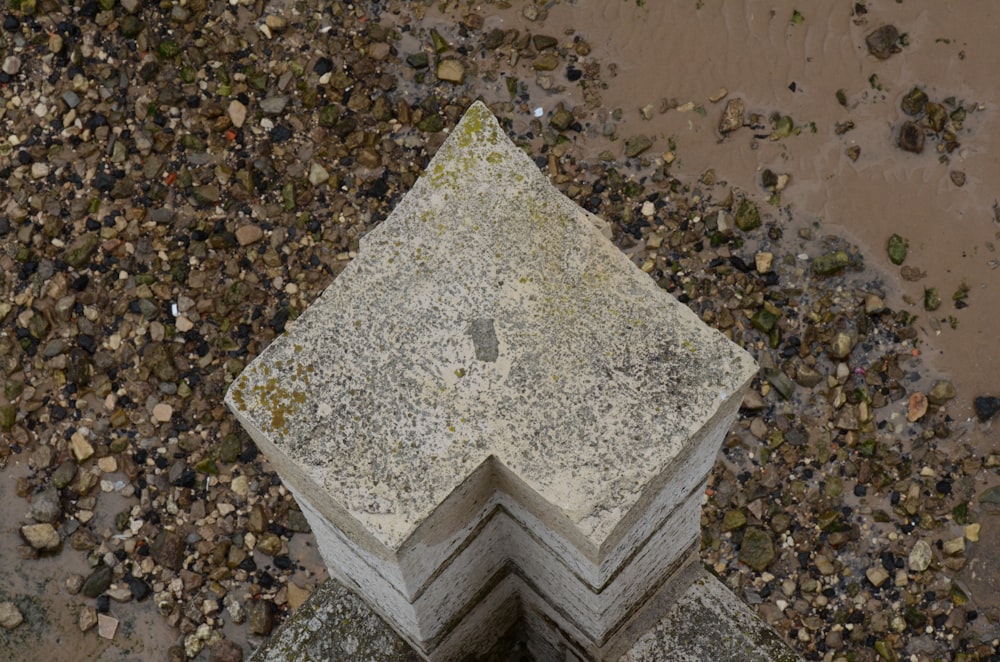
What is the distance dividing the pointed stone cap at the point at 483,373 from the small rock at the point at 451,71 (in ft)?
11.8

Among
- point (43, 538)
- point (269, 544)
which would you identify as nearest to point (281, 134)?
point (269, 544)

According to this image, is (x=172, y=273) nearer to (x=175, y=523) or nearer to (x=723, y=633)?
(x=175, y=523)

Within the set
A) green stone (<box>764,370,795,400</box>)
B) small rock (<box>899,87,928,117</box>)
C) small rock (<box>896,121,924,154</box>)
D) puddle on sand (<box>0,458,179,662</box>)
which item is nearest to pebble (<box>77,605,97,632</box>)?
puddle on sand (<box>0,458,179,662</box>)

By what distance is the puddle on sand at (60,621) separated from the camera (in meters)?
4.67

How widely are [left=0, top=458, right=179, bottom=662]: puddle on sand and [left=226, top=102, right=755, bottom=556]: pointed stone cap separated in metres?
3.05

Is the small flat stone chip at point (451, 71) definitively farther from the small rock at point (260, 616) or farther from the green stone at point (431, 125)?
the small rock at point (260, 616)

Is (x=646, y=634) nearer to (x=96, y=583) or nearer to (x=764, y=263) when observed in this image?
(x=764, y=263)

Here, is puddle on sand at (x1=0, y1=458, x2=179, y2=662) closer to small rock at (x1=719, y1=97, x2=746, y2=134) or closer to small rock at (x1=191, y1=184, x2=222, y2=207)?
small rock at (x1=191, y1=184, x2=222, y2=207)

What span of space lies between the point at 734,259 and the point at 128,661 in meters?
3.40

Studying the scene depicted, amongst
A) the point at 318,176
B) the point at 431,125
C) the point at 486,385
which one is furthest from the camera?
the point at 431,125

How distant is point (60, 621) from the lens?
15.5 ft

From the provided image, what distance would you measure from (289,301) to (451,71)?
4.94 feet

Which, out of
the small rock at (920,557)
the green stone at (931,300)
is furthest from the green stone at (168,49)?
the small rock at (920,557)

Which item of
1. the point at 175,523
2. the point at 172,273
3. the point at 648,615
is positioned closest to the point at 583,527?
the point at 648,615
